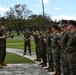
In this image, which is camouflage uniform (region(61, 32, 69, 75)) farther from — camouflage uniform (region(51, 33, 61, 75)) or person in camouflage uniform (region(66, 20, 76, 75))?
camouflage uniform (region(51, 33, 61, 75))

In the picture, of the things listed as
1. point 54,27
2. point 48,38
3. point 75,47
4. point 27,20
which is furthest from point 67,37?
point 27,20

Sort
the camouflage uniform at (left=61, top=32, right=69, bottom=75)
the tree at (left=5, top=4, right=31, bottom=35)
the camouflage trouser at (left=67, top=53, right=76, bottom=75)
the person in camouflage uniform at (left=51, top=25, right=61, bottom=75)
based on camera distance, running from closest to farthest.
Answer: the camouflage trouser at (left=67, top=53, right=76, bottom=75), the camouflage uniform at (left=61, top=32, right=69, bottom=75), the person in camouflage uniform at (left=51, top=25, right=61, bottom=75), the tree at (left=5, top=4, right=31, bottom=35)

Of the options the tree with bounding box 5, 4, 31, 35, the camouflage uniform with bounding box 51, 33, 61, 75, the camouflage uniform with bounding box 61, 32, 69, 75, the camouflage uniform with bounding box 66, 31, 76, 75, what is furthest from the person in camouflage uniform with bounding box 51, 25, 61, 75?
the tree with bounding box 5, 4, 31, 35

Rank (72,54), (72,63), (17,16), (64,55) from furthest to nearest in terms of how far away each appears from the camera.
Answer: (17,16)
(64,55)
(72,54)
(72,63)

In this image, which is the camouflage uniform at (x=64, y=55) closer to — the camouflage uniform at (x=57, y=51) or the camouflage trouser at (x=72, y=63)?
the camouflage trouser at (x=72, y=63)

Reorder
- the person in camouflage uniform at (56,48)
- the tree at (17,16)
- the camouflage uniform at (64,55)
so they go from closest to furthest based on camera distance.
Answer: the camouflage uniform at (64,55), the person in camouflage uniform at (56,48), the tree at (17,16)

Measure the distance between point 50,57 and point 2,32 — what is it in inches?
111

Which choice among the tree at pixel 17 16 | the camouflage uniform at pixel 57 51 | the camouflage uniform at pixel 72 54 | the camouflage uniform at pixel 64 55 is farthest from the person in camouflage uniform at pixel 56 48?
the tree at pixel 17 16

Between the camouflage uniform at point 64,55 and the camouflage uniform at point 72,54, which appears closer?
the camouflage uniform at point 72,54

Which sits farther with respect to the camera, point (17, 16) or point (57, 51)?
point (17, 16)

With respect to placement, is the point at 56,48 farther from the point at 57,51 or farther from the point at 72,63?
the point at 72,63

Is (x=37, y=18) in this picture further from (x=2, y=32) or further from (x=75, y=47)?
(x=75, y=47)

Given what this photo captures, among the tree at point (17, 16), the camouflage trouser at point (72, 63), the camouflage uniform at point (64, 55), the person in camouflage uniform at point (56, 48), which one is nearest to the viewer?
the camouflage trouser at point (72, 63)

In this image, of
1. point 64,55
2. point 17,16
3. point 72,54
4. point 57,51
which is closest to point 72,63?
point 72,54
